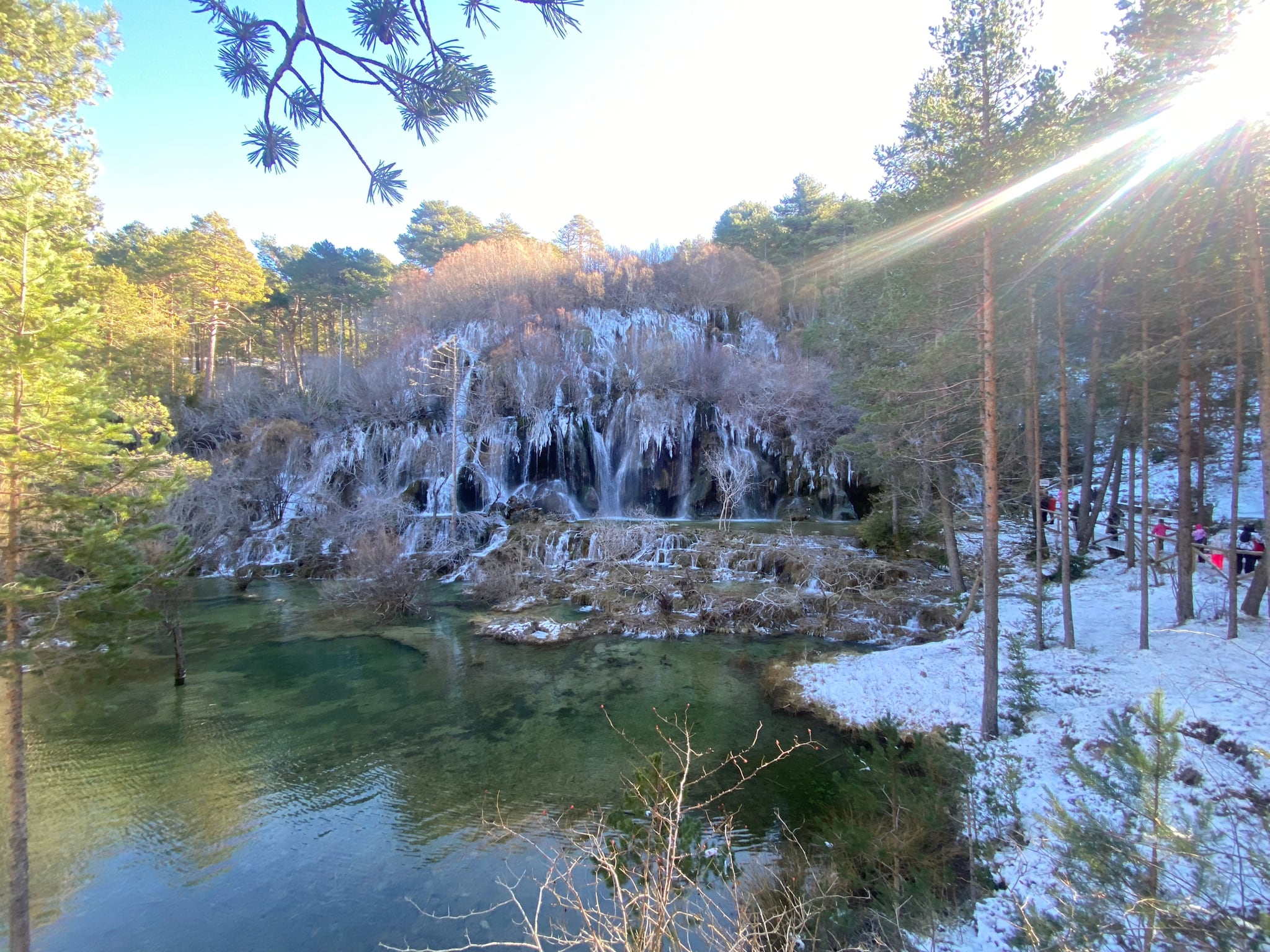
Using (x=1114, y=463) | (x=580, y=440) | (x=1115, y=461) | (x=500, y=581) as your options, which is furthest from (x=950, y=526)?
(x=580, y=440)

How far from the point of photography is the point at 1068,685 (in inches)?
321

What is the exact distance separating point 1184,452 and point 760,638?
8742 mm

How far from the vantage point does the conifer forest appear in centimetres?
433

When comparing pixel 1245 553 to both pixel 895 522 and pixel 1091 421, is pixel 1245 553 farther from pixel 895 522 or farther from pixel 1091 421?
pixel 895 522

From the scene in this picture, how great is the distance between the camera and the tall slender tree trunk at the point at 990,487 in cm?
717

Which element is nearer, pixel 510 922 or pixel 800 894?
pixel 800 894

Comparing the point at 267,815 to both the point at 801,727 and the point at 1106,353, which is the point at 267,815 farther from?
the point at 1106,353

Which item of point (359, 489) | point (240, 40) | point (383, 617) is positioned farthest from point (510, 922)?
point (359, 489)

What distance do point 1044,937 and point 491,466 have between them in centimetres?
2554

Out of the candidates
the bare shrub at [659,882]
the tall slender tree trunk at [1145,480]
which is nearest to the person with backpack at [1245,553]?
the tall slender tree trunk at [1145,480]

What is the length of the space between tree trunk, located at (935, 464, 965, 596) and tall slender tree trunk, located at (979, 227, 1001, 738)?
4.49 m

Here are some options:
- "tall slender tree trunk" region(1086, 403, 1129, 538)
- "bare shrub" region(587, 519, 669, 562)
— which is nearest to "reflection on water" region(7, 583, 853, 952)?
"bare shrub" region(587, 519, 669, 562)

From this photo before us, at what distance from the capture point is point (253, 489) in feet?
81.0

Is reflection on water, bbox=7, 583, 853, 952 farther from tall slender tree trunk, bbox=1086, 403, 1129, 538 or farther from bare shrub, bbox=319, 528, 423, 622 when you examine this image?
tall slender tree trunk, bbox=1086, 403, 1129, 538
